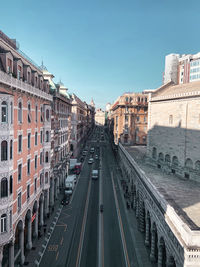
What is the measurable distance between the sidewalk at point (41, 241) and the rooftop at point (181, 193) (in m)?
18.2

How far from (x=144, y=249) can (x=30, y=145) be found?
21649mm

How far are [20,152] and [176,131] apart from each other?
26442 mm

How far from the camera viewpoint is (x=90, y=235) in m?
33.1

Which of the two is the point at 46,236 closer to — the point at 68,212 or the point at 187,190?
the point at 68,212

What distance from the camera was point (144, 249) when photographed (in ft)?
97.9

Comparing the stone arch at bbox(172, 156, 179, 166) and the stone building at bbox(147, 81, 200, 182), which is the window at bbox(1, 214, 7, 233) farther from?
the stone arch at bbox(172, 156, 179, 166)

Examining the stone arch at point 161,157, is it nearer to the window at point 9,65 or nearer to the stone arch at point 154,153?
the stone arch at point 154,153

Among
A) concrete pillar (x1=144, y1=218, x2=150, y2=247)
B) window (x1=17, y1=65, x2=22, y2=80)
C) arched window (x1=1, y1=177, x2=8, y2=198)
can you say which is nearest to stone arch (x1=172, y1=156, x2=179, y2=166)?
concrete pillar (x1=144, y1=218, x2=150, y2=247)

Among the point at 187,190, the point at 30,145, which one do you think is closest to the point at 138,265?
the point at 187,190

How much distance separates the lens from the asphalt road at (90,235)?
27453mm

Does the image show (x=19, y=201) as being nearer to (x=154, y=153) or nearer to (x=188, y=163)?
(x=188, y=163)

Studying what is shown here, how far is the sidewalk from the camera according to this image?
2741 centimetres

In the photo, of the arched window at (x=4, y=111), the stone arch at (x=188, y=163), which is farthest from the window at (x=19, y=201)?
the stone arch at (x=188, y=163)

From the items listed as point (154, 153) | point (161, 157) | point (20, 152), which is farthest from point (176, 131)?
point (20, 152)
